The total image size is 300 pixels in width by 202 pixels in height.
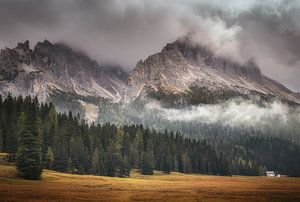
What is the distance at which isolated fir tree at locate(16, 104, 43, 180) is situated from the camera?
8438 centimetres

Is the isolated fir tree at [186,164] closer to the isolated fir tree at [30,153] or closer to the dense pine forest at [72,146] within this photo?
the dense pine forest at [72,146]

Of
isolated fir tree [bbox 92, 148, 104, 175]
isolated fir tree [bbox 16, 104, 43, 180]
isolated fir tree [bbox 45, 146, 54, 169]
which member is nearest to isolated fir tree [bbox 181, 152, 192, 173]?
isolated fir tree [bbox 92, 148, 104, 175]

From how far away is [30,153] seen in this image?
288ft

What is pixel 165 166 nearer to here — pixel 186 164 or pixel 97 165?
pixel 186 164

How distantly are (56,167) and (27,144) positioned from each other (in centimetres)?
2940

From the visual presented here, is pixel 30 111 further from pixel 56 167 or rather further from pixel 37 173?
pixel 56 167

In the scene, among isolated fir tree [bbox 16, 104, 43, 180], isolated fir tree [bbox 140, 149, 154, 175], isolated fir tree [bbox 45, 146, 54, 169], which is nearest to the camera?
isolated fir tree [bbox 16, 104, 43, 180]

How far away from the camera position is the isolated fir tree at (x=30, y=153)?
84.4m

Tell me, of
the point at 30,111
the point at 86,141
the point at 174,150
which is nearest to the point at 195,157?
the point at 174,150

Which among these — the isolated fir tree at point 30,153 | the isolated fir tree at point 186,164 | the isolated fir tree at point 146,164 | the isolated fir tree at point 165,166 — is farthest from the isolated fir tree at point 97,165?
the isolated fir tree at point 186,164

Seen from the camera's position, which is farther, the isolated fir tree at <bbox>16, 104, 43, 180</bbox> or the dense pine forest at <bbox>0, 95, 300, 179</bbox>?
the dense pine forest at <bbox>0, 95, 300, 179</bbox>

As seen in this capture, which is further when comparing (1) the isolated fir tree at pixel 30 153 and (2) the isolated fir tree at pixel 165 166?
(2) the isolated fir tree at pixel 165 166

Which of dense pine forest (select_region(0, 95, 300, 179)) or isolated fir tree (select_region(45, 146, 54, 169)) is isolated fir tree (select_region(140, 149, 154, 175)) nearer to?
dense pine forest (select_region(0, 95, 300, 179))

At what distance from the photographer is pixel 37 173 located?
84.5m
